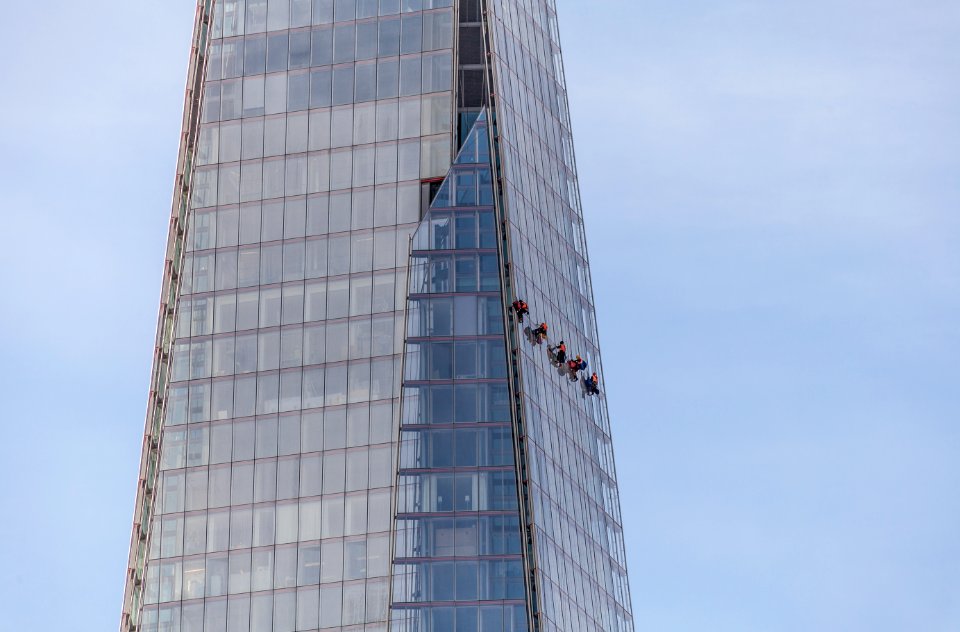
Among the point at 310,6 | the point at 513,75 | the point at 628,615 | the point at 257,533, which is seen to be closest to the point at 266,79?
the point at 310,6

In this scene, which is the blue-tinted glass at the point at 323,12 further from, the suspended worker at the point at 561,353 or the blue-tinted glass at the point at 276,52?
the suspended worker at the point at 561,353

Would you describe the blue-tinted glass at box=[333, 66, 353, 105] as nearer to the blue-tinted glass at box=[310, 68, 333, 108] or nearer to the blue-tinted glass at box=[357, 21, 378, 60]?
the blue-tinted glass at box=[310, 68, 333, 108]

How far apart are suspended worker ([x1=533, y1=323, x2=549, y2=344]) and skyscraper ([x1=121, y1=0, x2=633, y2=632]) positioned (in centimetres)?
84

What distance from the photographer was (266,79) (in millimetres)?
176250

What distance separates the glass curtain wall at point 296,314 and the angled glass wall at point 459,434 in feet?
7.14

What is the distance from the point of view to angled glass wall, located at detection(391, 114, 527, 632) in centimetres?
15162

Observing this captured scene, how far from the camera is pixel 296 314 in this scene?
167750 mm

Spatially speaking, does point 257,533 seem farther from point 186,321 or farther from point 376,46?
point 376,46

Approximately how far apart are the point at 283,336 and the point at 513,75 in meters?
27.2

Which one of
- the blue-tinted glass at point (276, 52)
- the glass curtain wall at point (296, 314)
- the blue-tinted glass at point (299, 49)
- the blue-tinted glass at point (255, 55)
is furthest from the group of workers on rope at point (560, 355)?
the blue-tinted glass at point (255, 55)

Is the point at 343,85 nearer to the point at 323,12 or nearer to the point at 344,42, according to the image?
the point at 344,42

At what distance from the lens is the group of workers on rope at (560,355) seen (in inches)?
6225

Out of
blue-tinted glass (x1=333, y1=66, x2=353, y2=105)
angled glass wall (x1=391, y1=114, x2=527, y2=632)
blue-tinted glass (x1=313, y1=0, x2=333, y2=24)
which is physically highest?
blue-tinted glass (x1=313, y1=0, x2=333, y2=24)

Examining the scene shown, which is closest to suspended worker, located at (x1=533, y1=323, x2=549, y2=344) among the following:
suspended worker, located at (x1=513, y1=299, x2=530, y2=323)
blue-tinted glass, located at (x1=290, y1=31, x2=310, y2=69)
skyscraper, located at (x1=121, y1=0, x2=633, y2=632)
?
skyscraper, located at (x1=121, y1=0, x2=633, y2=632)
